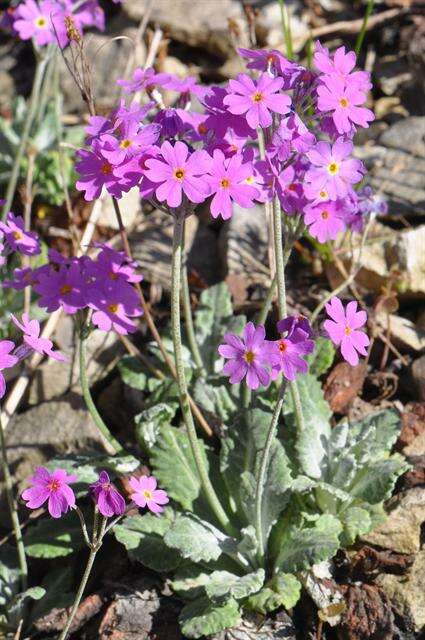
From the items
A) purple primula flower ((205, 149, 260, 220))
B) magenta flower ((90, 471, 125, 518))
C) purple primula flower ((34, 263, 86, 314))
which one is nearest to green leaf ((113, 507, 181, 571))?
magenta flower ((90, 471, 125, 518))

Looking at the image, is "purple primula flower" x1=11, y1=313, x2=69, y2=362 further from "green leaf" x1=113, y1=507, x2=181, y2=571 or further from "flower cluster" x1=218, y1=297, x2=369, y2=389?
"green leaf" x1=113, y1=507, x2=181, y2=571

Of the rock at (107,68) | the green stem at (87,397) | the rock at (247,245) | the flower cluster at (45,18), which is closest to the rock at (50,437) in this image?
the green stem at (87,397)

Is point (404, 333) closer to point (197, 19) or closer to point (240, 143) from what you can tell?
point (240, 143)

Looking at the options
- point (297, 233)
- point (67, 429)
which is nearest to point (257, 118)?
point (297, 233)

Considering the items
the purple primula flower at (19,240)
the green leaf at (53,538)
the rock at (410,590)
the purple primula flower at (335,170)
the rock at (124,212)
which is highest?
the purple primula flower at (335,170)

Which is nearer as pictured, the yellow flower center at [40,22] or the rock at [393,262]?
the rock at [393,262]

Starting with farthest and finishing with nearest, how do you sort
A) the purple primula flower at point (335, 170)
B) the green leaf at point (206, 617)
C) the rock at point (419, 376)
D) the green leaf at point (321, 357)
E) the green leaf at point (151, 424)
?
the rock at point (419, 376)
the green leaf at point (321, 357)
the green leaf at point (151, 424)
the green leaf at point (206, 617)
the purple primula flower at point (335, 170)

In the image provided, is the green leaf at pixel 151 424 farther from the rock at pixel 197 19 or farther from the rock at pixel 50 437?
the rock at pixel 197 19
